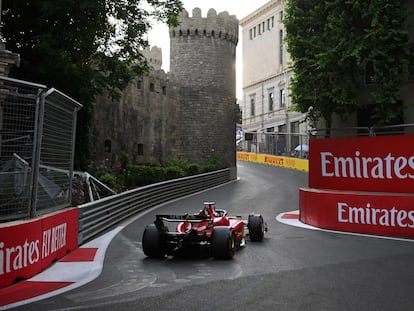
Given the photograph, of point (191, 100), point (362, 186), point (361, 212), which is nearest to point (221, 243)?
point (361, 212)

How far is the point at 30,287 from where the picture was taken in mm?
6871

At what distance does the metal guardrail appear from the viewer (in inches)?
444

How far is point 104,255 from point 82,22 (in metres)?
12.3

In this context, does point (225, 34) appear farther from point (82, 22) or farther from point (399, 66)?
point (399, 66)

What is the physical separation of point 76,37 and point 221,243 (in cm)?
1343

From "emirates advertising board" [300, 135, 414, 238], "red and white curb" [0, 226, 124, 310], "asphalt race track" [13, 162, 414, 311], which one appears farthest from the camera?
"emirates advertising board" [300, 135, 414, 238]

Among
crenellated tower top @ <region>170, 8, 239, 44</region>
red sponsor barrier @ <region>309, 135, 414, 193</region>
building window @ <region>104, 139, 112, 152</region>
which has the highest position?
crenellated tower top @ <region>170, 8, 239, 44</region>

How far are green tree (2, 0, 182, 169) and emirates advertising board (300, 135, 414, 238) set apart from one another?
9.65 m

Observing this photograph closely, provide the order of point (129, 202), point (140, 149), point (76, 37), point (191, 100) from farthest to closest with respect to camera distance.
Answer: point (191, 100) → point (140, 149) → point (76, 37) → point (129, 202)

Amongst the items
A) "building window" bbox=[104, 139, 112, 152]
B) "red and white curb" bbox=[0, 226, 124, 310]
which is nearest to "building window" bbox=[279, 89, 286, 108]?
"building window" bbox=[104, 139, 112, 152]

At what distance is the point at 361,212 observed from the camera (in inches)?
513

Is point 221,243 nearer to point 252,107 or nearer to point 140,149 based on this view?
point 140,149

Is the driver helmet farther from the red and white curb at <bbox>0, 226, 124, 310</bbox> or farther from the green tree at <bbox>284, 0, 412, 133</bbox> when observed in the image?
the green tree at <bbox>284, 0, 412, 133</bbox>

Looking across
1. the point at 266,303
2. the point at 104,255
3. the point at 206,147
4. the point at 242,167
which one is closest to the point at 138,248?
the point at 104,255
